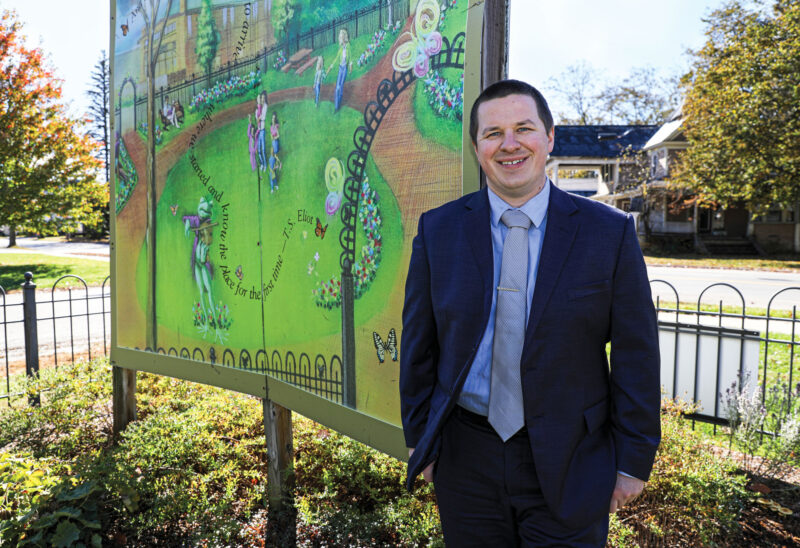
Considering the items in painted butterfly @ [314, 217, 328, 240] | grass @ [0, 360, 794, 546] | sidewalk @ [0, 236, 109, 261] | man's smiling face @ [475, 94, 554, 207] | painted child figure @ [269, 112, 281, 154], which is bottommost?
sidewalk @ [0, 236, 109, 261]

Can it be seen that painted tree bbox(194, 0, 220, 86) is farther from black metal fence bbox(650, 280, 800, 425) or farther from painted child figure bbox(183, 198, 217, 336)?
black metal fence bbox(650, 280, 800, 425)

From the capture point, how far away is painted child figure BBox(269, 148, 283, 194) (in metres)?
3.37

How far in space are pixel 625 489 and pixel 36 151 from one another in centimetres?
2194

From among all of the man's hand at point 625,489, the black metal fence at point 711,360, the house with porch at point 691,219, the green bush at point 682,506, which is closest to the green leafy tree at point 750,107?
the house with porch at point 691,219

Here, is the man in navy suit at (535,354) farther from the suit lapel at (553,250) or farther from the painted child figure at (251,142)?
the painted child figure at (251,142)

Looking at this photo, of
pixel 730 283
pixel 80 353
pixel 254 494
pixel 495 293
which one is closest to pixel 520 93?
pixel 495 293

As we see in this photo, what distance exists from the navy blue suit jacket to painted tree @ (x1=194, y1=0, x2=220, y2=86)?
289cm

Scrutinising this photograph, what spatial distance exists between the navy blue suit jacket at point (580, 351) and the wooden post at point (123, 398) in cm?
397

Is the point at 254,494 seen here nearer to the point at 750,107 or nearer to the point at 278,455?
the point at 278,455

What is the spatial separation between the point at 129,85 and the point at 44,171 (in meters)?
17.8

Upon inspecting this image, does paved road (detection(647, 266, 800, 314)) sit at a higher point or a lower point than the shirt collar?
lower

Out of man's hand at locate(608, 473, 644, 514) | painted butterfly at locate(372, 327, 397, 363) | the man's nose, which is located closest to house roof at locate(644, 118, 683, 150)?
painted butterfly at locate(372, 327, 397, 363)

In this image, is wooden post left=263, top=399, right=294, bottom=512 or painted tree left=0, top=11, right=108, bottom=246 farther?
painted tree left=0, top=11, right=108, bottom=246

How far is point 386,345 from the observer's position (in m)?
2.66
